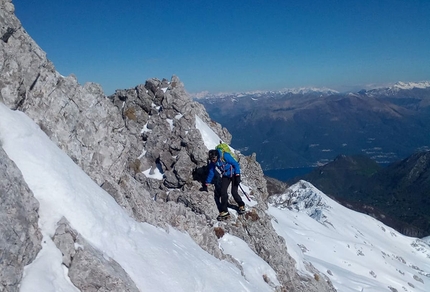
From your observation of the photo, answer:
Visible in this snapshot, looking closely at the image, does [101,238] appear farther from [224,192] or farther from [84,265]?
[224,192]

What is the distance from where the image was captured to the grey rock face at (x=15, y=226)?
859 centimetres

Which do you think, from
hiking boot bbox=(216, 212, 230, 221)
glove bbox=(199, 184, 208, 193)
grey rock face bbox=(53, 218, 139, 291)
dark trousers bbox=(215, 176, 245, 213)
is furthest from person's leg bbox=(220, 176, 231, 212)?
grey rock face bbox=(53, 218, 139, 291)

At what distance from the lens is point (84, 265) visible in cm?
1012

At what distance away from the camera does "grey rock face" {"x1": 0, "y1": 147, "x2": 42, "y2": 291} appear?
28.2 ft

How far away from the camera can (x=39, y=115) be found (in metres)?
14.6

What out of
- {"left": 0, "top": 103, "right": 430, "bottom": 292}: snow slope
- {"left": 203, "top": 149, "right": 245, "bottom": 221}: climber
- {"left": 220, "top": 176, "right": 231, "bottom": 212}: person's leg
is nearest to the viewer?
{"left": 0, "top": 103, "right": 430, "bottom": 292}: snow slope

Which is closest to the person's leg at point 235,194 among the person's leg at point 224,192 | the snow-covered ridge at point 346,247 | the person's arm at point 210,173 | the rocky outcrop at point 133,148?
the person's leg at point 224,192

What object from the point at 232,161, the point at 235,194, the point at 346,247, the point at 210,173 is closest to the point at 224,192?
the point at 235,194

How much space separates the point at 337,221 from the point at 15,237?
7306 cm

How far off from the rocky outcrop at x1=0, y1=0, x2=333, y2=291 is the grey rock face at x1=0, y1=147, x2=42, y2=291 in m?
0.88

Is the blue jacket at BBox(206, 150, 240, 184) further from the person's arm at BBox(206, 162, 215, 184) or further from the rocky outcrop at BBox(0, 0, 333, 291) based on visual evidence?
the rocky outcrop at BBox(0, 0, 333, 291)

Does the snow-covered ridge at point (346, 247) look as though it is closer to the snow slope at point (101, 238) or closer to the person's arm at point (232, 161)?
the person's arm at point (232, 161)

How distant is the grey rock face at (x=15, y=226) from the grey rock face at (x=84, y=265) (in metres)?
0.69

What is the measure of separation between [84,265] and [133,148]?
48.4 ft
